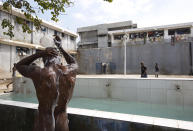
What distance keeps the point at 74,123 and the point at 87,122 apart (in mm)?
283

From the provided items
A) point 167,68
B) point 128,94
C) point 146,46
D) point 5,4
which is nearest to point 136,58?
point 146,46

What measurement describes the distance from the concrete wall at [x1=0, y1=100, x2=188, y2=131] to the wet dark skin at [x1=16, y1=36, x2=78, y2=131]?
14.1 inches

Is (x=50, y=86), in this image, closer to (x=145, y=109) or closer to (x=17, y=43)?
(x=145, y=109)

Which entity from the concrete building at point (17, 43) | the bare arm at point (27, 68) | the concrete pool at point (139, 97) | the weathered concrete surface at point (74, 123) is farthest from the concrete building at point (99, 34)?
the bare arm at point (27, 68)

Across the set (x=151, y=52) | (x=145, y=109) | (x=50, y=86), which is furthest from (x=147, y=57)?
(x=50, y=86)

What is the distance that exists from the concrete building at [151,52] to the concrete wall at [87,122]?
14194 millimetres

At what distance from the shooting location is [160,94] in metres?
6.36

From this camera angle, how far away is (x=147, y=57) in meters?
18.1

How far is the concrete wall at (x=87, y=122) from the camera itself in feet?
6.47

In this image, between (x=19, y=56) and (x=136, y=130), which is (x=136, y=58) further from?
(x=136, y=130)

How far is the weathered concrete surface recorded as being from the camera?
206 cm

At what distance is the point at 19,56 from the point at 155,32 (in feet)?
65.5

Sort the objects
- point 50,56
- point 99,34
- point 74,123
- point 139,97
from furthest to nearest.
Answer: point 99,34
point 139,97
point 74,123
point 50,56

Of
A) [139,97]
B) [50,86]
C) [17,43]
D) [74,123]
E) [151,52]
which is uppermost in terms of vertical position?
[17,43]
